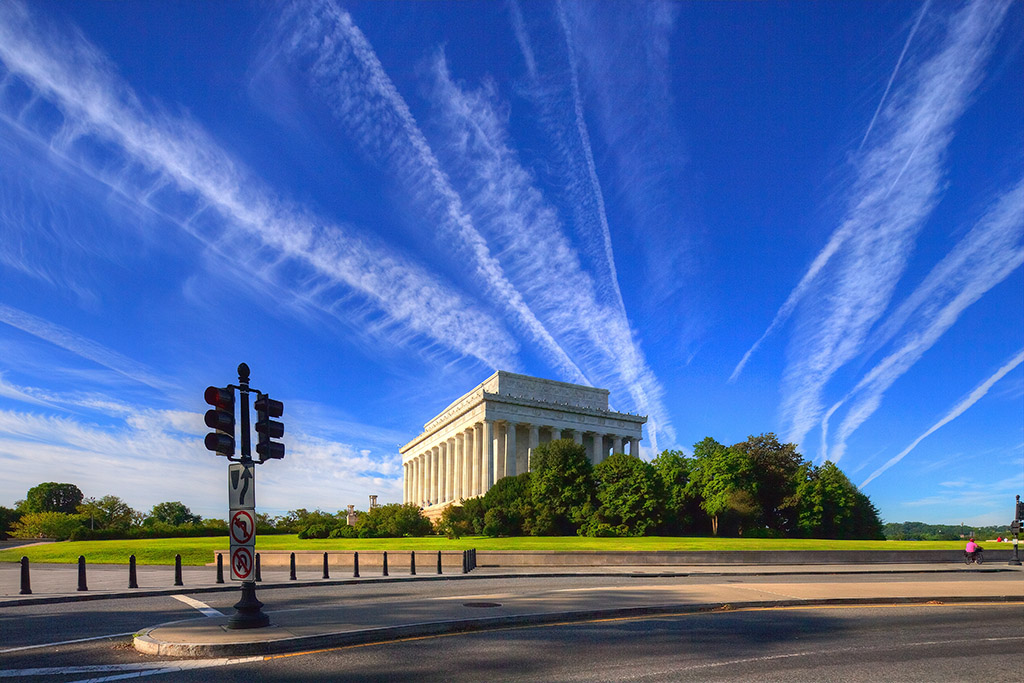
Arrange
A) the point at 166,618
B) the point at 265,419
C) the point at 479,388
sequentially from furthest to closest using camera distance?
the point at 479,388, the point at 166,618, the point at 265,419

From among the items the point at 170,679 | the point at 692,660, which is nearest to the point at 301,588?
the point at 170,679

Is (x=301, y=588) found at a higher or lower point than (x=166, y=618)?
lower

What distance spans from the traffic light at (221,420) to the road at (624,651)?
3.41 meters

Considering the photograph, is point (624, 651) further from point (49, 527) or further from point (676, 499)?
point (49, 527)

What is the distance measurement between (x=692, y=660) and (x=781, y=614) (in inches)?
265

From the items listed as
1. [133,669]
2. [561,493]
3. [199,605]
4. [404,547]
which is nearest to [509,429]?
[561,493]

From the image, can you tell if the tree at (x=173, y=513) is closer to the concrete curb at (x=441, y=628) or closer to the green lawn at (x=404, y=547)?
the green lawn at (x=404, y=547)

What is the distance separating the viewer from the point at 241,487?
12.8 meters

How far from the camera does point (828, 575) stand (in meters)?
30.0

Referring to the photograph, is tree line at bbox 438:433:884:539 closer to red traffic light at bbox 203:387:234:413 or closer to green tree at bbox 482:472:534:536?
green tree at bbox 482:472:534:536

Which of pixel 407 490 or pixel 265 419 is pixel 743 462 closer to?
pixel 265 419

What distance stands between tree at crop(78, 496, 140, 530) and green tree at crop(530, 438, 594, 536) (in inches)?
1801

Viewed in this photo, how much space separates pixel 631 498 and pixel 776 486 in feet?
75.3

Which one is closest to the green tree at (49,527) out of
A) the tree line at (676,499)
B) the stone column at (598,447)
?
the tree line at (676,499)
